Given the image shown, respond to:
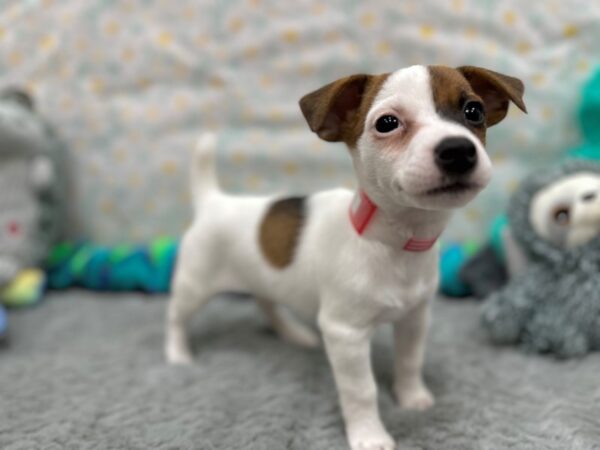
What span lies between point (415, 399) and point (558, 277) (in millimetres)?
542

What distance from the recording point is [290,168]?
6.91 feet

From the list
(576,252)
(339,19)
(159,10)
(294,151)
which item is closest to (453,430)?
(576,252)

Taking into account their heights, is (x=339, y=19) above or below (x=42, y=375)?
above

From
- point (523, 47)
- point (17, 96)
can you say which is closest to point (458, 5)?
point (523, 47)

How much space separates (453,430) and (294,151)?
1202mm

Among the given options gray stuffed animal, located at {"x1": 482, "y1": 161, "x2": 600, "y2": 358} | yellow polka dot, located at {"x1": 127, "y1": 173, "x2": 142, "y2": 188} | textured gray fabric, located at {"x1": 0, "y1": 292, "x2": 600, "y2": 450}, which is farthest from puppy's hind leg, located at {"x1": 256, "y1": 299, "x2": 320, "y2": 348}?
yellow polka dot, located at {"x1": 127, "y1": 173, "x2": 142, "y2": 188}

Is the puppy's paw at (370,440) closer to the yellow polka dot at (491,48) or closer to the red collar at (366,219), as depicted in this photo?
the red collar at (366,219)

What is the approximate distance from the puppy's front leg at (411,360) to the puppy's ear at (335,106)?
1.33 ft

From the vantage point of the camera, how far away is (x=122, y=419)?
1.19 metres

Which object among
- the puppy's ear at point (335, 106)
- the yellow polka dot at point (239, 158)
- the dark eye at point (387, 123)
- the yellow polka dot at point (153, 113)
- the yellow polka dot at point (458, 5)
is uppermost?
the yellow polka dot at point (458, 5)

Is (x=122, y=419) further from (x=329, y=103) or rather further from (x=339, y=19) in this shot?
(x=339, y=19)

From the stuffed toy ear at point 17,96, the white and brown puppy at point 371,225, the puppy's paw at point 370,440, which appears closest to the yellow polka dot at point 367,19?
the white and brown puppy at point 371,225

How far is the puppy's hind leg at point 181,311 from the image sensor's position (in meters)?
1.51

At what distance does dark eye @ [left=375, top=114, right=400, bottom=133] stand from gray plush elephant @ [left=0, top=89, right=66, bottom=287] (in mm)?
1451
